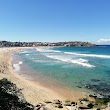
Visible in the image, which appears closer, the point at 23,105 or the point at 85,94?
the point at 23,105

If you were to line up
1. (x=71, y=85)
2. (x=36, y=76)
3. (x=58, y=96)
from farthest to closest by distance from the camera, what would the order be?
(x=36, y=76), (x=71, y=85), (x=58, y=96)

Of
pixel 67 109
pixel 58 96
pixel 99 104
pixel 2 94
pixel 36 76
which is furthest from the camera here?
pixel 36 76

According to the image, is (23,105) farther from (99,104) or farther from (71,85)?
(71,85)

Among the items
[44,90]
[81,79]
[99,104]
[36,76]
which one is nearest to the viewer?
[99,104]

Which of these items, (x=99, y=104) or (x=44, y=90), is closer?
(x=99, y=104)

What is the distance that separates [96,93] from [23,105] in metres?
11.7

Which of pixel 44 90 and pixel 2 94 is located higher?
pixel 2 94

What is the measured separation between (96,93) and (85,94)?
109 centimetres

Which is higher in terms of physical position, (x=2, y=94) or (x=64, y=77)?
(x=2, y=94)

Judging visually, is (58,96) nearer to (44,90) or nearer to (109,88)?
(44,90)

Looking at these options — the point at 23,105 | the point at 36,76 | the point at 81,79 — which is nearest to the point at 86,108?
the point at 23,105

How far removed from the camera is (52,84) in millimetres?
23500

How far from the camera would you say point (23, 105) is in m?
9.50

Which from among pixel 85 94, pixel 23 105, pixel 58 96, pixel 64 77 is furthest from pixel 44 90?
pixel 23 105
